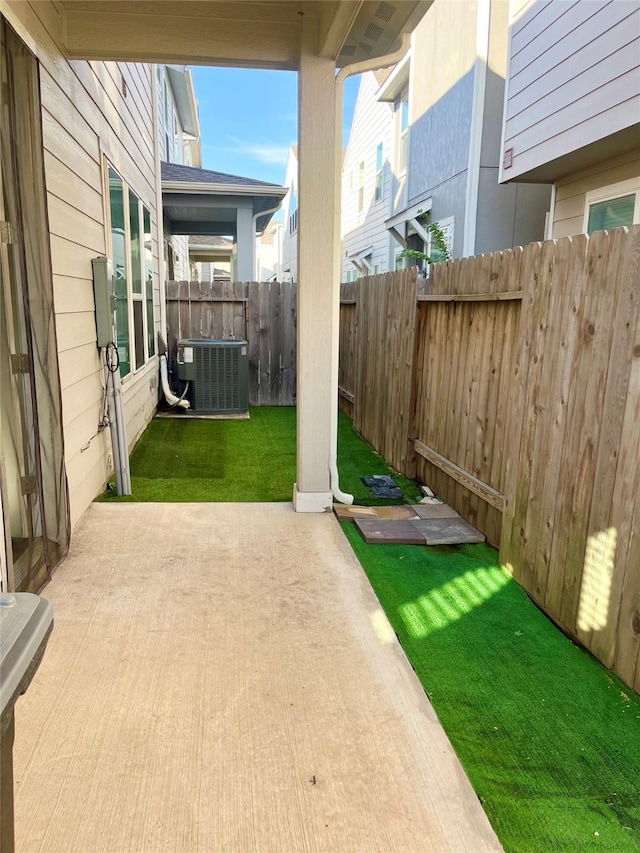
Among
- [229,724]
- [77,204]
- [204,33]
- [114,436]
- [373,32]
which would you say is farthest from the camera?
[114,436]

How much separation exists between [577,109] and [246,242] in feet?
18.8

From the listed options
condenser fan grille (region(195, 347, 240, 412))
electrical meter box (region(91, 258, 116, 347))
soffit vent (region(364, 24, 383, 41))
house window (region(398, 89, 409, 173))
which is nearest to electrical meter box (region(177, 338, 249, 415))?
condenser fan grille (region(195, 347, 240, 412))

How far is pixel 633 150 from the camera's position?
4855mm

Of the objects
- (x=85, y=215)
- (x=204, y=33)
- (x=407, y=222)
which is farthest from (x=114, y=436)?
(x=407, y=222)

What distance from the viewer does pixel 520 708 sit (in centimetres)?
212

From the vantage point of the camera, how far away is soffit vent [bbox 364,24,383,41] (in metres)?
3.14

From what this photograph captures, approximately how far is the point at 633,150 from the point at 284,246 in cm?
2232

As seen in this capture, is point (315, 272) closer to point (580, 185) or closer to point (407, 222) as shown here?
point (580, 185)

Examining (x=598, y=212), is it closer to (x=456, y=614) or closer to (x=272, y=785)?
(x=456, y=614)

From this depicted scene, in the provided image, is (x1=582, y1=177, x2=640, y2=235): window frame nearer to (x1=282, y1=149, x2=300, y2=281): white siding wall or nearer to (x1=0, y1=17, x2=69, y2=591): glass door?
(x1=0, y1=17, x2=69, y2=591): glass door

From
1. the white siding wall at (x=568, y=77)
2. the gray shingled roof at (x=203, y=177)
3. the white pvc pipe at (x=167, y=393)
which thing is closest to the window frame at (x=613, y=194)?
the white siding wall at (x=568, y=77)

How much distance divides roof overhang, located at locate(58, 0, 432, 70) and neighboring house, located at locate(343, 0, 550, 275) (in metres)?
4.55

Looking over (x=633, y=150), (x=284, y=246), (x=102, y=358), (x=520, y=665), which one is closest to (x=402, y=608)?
(x=520, y=665)

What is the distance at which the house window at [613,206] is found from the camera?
492 centimetres
